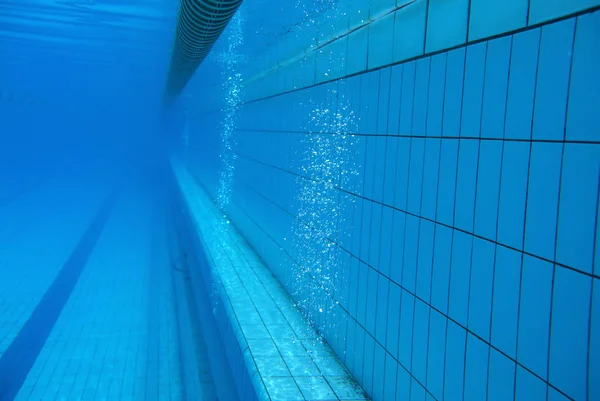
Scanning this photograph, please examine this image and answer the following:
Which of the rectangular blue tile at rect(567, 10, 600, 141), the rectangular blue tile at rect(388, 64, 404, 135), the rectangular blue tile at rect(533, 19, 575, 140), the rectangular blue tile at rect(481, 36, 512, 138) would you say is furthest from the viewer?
the rectangular blue tile at rect(388, 64, 404, 135)

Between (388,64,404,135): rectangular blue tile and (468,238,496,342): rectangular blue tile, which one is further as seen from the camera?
(388,64,404,135): rectangular blue tile

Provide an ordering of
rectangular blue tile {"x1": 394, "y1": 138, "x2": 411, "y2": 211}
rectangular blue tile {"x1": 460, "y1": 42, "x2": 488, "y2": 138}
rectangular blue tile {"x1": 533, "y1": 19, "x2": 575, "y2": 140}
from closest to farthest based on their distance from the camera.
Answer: rectangular blue tile {"x1": 533, "y1": 19, "x2": 575, "y2": 140}, rectangular blue tile {"x1": 460, "y1": 42, "x2": 488, "y2": 138}, rectangular blue tile {"x1": 394, "y1": 138, "x2": 411, "y2": 211}

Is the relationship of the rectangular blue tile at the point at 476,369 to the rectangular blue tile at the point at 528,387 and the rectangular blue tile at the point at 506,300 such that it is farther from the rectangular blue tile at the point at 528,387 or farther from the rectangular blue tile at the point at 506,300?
the rectangular blue tile at the point at 528,387

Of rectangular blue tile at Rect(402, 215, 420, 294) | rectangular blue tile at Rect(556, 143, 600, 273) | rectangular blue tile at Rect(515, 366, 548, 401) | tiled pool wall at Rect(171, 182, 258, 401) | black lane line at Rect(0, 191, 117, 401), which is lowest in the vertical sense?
black lane line at Rect(0, 191, 117, 401)

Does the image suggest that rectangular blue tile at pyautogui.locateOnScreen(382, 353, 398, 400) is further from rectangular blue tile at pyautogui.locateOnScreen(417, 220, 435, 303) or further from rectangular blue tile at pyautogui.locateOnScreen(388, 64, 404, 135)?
rectangular blue tile at pyautogui.locateOnScreen(388, 64, 404, 135)

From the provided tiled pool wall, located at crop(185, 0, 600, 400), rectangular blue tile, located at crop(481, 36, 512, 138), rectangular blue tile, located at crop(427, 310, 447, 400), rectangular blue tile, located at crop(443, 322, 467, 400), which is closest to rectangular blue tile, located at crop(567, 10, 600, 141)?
tiled pool wall, located at crop(185, 0, 600, 400)

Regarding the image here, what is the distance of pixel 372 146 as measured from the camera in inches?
128

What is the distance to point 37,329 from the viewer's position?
624 centimetres

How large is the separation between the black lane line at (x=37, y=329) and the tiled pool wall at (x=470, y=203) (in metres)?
3.08

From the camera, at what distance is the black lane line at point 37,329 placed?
506 centimetres

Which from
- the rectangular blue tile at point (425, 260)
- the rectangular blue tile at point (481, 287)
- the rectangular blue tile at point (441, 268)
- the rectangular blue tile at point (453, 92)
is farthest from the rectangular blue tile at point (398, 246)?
the rectangular blue tile at point (481, 287)

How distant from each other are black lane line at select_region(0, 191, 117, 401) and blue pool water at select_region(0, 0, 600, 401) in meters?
0.03

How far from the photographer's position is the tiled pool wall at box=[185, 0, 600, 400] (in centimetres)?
152

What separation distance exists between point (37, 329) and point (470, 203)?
5.69 meters
